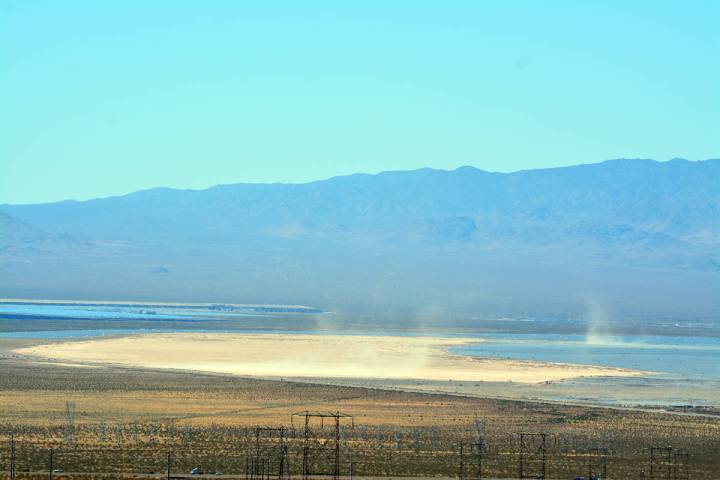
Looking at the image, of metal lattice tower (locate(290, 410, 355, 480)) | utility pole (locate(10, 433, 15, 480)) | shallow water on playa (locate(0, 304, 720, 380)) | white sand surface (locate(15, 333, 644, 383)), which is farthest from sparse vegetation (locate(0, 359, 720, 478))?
shallow water on playa (locate(0, 304, 720, 380))

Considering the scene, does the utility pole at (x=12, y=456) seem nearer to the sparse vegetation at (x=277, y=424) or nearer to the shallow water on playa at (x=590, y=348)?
the sparse vegetation at (x=277, y=424)

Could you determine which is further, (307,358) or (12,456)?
(307,358)

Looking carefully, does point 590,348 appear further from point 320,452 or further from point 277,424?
point 320,452

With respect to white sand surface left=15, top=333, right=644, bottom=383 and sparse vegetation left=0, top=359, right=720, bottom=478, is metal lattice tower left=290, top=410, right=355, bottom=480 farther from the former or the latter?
white sand surface left=15, top=333, right=644, bottom=383

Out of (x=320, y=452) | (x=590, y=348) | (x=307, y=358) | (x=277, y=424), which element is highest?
(x=590, y=348)

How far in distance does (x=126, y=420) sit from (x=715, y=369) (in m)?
48.5

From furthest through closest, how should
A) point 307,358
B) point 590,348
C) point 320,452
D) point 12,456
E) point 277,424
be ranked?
point 590,348, point 307,358, point 277,424, point 320,452, point 12,456

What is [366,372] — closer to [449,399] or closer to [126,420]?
[449,399]

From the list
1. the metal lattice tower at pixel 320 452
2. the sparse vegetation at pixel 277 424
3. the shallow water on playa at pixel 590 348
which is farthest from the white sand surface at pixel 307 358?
the metal lattice tower at pixel 320 452

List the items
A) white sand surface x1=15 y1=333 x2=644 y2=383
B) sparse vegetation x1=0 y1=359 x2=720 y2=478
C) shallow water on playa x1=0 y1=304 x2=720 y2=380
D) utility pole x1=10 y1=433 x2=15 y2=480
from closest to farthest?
utility pole x1=10 y1=433 x2=15 y2=480 → sparse vegetation x1=0 y1=359 x2=720 y2=478 → white sand surface x1=15 y1=333 x2=644 y2=383 → shallow water on playa x1=0 y1=304 x2=720 y2=380

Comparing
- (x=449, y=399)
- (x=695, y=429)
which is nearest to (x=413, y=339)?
(x=449, y=399)

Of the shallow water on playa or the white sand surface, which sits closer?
the white sand surface

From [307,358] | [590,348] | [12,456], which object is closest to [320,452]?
[12,456]

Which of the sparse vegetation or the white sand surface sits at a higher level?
the white sand surface
